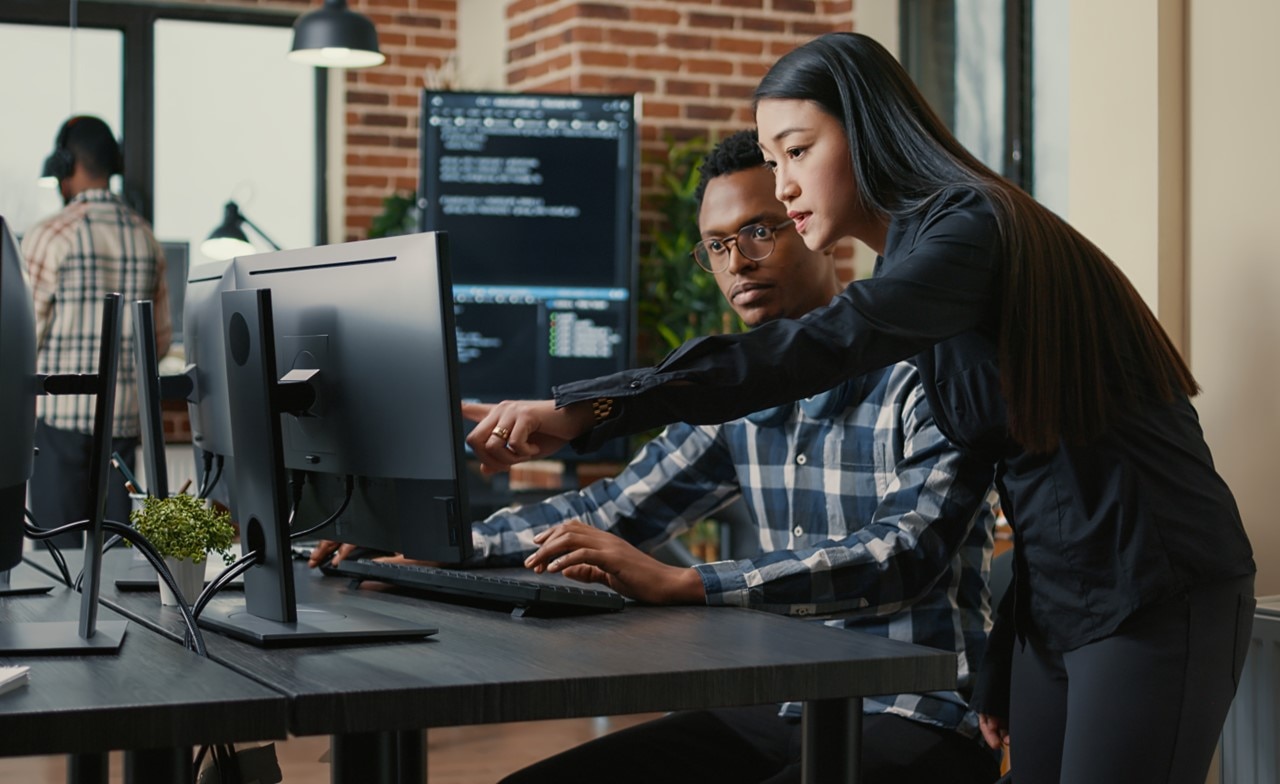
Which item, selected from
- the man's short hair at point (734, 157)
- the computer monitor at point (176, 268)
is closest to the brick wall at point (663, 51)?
the computer monitor at point (176, 268)

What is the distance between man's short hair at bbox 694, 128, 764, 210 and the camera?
7.13ft

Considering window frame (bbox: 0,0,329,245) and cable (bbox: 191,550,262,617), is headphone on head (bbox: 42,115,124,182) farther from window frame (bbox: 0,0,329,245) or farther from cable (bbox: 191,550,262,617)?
Answer: cable (bbox: 191,550,262,617)

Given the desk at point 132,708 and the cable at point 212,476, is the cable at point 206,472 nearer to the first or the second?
the cable at point 212,476

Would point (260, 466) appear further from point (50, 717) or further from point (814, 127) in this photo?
point (814, 127)

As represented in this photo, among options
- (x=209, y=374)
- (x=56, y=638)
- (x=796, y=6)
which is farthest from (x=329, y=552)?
(x=796, y=6)

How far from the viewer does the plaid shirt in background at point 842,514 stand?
67.6 inches

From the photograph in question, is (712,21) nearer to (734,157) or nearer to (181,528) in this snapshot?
(734,157)

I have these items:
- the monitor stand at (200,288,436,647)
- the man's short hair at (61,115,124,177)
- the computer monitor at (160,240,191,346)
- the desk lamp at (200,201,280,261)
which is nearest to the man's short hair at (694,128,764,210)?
the monitor stand at (200,288,436,647)

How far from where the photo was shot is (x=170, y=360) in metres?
5.78

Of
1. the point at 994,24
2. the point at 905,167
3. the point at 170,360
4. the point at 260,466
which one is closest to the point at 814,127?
the point at 905,167

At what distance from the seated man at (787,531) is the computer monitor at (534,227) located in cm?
234

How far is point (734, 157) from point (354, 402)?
851mm

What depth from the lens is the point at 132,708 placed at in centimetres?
111

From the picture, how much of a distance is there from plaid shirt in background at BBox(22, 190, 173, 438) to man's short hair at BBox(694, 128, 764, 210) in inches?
100
